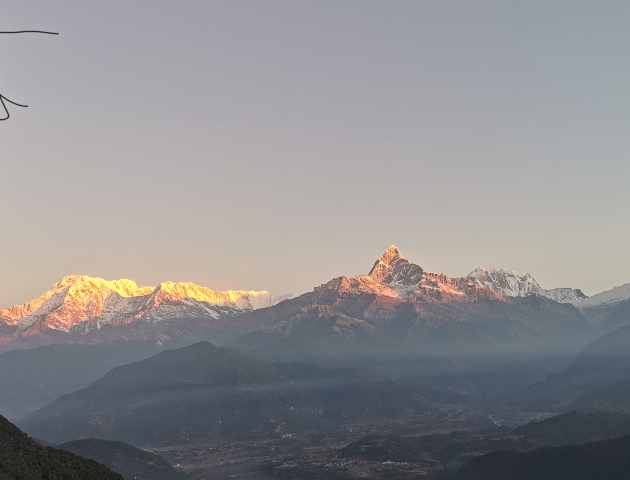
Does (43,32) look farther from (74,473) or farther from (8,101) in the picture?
(74,473)

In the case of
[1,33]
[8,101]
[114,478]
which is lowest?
[114,478]

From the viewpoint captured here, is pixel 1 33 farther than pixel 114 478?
No

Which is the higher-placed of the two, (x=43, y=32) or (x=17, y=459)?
(x=43, y=32)

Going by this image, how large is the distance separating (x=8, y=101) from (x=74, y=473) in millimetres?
151641

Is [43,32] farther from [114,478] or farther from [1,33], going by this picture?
[114,478]

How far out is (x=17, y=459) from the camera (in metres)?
188

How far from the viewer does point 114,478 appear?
195000mm

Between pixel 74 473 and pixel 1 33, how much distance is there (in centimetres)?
15479

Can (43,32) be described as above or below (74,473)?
above

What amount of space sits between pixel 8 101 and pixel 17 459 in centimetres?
15408

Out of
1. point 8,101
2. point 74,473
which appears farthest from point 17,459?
point 8,101

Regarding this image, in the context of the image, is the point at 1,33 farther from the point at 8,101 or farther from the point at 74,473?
the point at 74,473

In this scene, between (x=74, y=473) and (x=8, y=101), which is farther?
(x=74, y=473)

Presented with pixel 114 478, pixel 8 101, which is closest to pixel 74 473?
pixel 114 478
